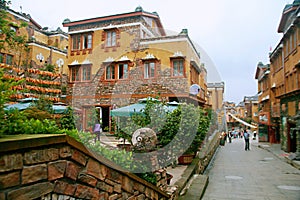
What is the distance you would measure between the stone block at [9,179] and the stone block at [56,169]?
1.05 feet

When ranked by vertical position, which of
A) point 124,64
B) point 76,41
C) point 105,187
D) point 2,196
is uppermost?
point 76,41

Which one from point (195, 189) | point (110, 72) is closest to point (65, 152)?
point (195, 189)

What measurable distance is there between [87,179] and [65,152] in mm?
457

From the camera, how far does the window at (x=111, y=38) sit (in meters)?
15.8

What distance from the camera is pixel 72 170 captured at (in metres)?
2.47

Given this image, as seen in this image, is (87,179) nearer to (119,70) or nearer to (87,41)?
(119,70)

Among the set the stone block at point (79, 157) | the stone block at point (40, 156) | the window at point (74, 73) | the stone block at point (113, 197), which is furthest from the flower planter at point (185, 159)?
the window at point (74, 73)

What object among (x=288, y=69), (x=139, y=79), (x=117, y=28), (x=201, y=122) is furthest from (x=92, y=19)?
(x=288, y=69)

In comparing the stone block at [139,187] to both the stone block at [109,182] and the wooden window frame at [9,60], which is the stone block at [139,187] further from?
the wooden window frame at [9,60]

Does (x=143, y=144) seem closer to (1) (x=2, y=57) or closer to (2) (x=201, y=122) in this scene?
(2) (x=201, y=122)

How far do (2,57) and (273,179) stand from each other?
54.9 feet

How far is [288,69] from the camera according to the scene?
16062 mm

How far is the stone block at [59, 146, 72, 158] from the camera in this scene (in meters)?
2.36

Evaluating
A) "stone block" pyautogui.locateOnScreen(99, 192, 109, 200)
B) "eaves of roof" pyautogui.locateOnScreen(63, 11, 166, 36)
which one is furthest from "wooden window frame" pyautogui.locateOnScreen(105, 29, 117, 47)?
"stone block" pyautogui.locateOnScreen(99, 192, 109, 200)
